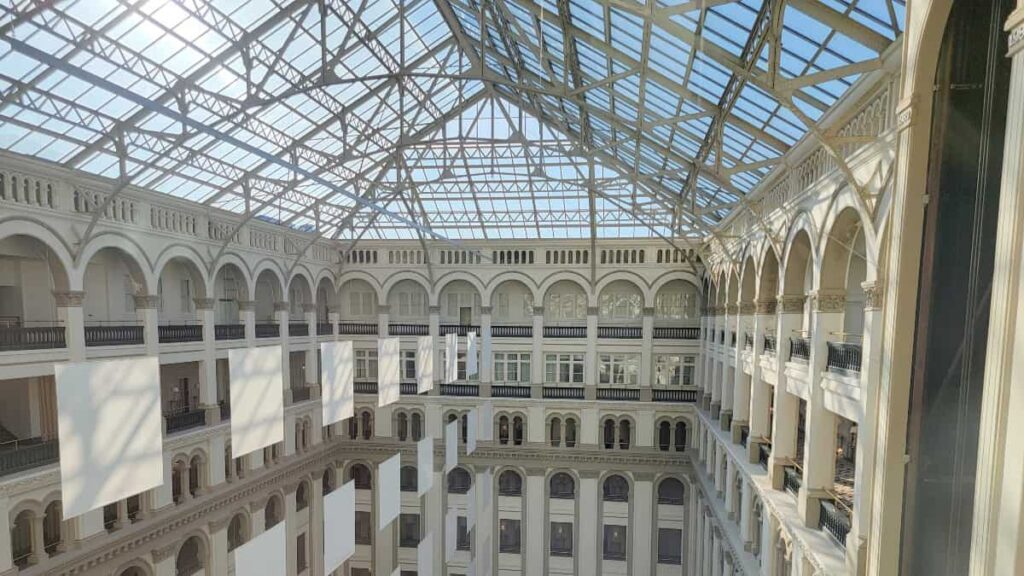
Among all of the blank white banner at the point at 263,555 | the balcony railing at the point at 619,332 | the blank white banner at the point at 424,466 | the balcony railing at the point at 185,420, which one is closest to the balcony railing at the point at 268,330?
the balcony railing at the point at 185,420

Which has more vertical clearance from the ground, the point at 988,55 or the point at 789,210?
the point at 988,55

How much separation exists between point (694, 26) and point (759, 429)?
1140cm

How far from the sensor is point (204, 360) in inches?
834

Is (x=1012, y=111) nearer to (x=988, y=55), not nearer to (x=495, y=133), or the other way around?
(x=988, y=55)

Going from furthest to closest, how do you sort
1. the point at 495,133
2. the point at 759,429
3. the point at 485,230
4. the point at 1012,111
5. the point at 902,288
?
the point at 485,230
the point at 495,133
the point at 759,429
the point at 902,288
the point at 1012,111

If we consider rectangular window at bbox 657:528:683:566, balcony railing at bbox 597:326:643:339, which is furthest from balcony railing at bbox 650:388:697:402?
rectangular window at bbox 657:528:683:566

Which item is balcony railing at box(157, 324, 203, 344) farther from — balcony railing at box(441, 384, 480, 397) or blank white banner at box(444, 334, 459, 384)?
balcony railing at box(441, 384, 480, 397)

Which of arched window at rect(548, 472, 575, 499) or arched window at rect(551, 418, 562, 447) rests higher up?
arched window at rect(551, 418, 562, 447)

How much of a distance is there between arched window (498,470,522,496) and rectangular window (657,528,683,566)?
7486 mm

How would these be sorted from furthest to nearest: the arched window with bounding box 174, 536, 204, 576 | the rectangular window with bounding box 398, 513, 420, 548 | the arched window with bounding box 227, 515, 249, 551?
the rectangular window with bounding box 398, 513, 420, 548, the arched window with bounding box 227, 515, 249, 551, the arched window with bounding box 174, 536, 204, 576

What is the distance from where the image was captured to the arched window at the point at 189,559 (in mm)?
20047

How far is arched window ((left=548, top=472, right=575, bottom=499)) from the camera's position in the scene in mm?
28703

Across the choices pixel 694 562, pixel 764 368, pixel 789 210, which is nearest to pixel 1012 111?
pixel 789 210

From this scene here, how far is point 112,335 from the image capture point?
1742cm
